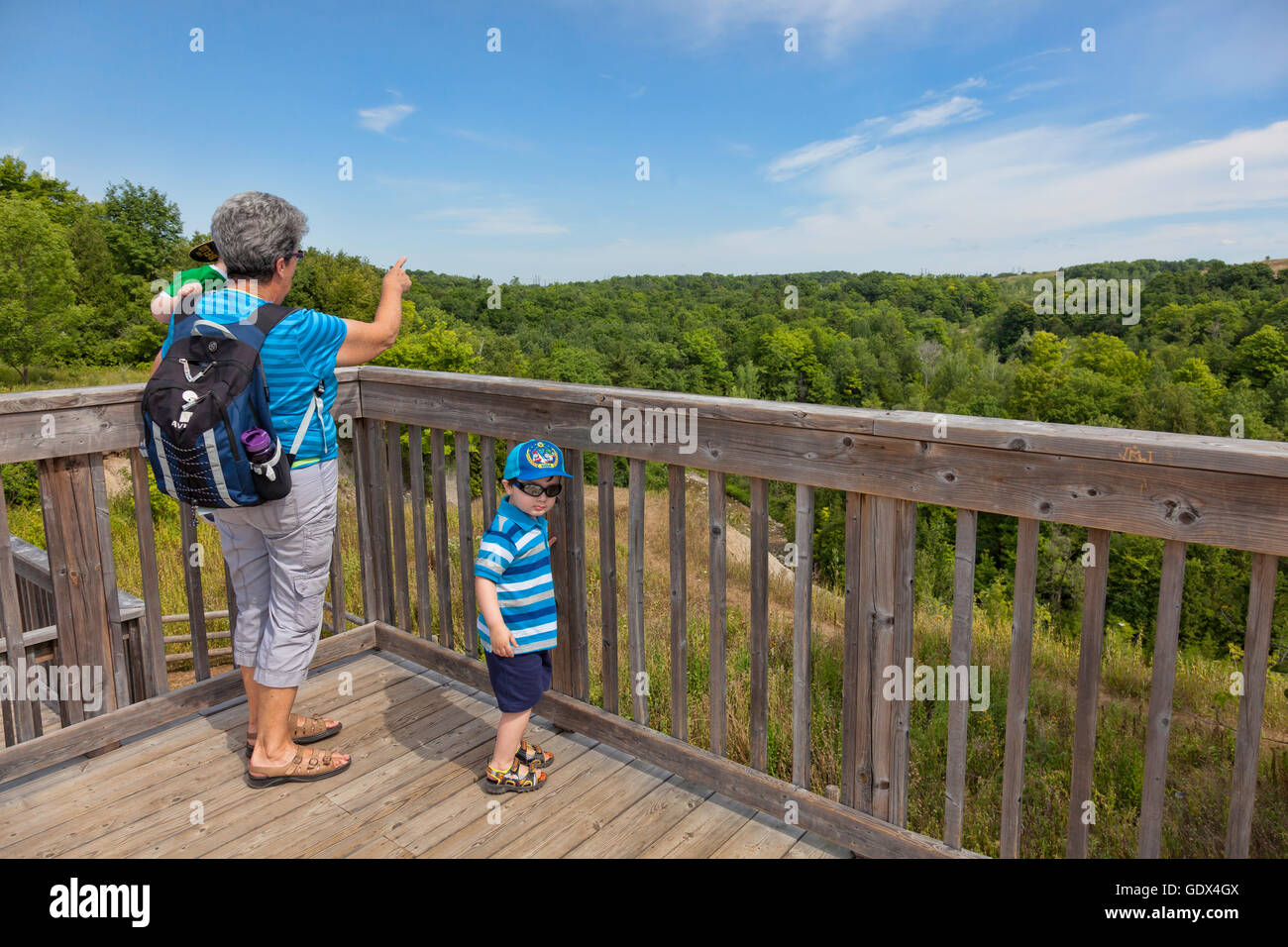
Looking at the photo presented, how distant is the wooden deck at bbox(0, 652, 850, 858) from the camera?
2.22 m

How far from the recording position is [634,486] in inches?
96.7

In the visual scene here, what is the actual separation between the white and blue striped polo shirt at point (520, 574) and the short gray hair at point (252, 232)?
918 mm

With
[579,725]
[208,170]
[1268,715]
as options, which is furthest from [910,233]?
[579,725]

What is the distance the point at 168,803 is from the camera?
95.9 inches

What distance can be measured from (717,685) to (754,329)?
72.8 m

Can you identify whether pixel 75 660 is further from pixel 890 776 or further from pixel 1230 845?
pixel 1230 845

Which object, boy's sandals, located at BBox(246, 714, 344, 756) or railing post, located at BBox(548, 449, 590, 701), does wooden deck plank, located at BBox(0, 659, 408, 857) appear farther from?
railing post, located at BBox(548, 449, 590, 701)

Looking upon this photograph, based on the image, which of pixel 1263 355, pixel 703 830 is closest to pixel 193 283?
pixel 703 830

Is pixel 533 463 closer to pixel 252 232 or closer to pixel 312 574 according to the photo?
pixel 312 574

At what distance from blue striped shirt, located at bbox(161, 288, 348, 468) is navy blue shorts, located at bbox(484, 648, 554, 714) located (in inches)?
31.9

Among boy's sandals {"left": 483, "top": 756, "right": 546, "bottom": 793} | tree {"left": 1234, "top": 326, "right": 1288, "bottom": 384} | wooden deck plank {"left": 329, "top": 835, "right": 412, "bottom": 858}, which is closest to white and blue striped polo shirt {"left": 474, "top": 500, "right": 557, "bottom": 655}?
boy's sandals {"left": 483, "top": 756, "right": 546, "bottom": 793}

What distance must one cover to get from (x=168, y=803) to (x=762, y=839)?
1.74m

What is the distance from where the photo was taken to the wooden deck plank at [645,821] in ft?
7.23

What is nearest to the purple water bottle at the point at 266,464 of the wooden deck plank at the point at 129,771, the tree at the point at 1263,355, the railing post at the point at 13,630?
the railing post at the point at 13,630
